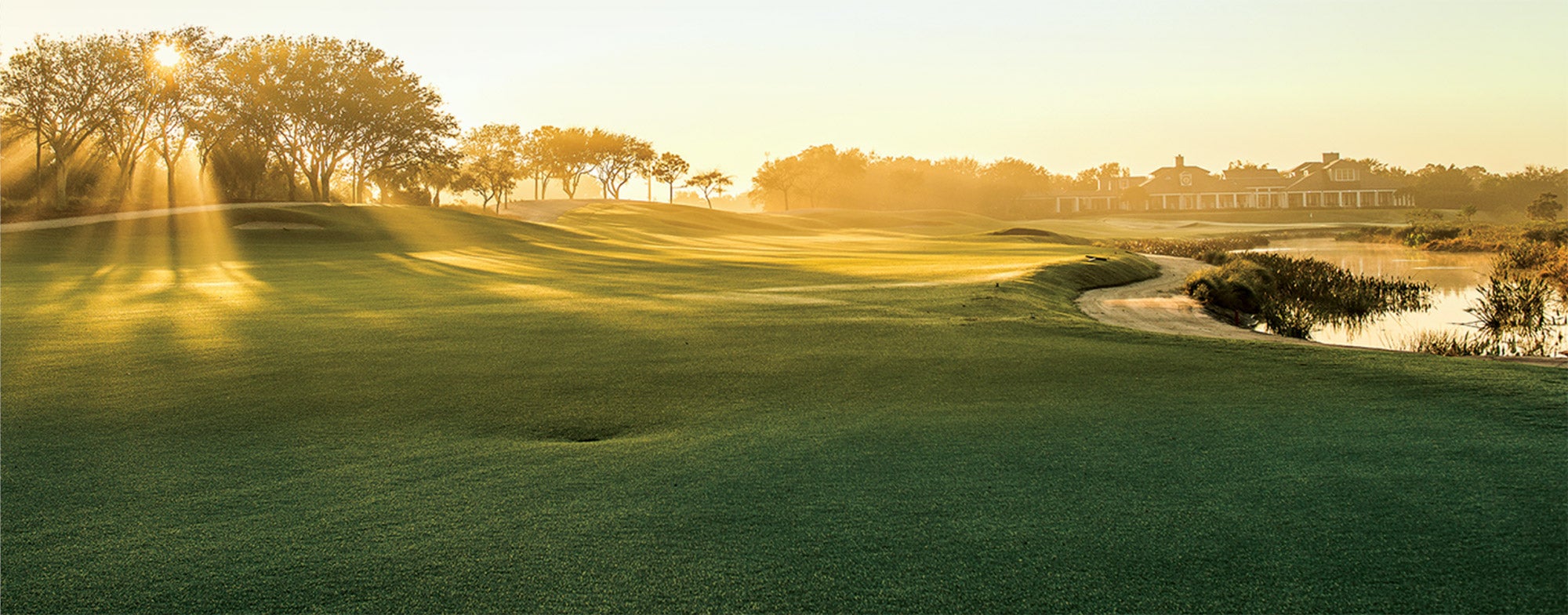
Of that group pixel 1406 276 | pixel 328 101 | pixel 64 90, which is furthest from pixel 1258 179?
pixel 64 90

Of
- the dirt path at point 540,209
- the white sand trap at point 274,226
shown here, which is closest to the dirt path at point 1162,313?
the white sand trap at point 274,226

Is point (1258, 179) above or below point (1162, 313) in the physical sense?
above

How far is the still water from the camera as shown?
1750 centimetres

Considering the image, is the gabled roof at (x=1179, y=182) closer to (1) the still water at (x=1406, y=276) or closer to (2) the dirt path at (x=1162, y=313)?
(1) the still water at (x=1406, y=276)

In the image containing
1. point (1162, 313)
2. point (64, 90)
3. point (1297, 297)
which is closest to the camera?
point (1162, 313)

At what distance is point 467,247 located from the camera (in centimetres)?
3650

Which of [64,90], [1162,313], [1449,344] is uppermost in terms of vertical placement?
[64,90]

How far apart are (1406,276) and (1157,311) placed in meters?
16.0

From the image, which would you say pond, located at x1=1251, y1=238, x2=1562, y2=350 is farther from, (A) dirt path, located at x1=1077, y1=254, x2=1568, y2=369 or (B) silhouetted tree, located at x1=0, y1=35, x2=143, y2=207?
(B) silhouetted tree, located at x1=0, y1=35, x2=143, y2=207

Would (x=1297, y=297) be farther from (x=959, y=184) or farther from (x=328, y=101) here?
(x=959, y=184)

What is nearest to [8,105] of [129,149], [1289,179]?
[129,149]

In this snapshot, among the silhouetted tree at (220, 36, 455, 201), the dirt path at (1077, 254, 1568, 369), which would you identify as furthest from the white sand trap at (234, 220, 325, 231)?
the dirt path at (1077, 254, 1568, 369)

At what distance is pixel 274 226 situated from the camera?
39250mm

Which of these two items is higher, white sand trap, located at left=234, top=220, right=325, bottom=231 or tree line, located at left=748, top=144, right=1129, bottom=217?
tree line, located at left=748, top=144, right=1129, bottom=217
